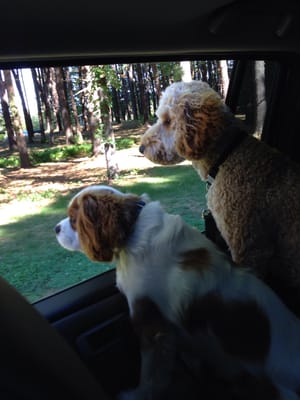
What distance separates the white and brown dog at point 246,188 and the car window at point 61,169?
0.41m

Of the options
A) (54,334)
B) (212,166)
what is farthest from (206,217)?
(54,334)

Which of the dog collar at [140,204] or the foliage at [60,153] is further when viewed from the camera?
the foliage at [60,153]

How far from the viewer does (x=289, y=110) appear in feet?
11.5

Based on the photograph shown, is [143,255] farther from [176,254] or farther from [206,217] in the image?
[206,217]

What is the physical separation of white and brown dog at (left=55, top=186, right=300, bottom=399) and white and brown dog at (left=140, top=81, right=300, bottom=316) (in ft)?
1.18

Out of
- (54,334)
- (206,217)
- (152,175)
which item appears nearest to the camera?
(54,334)

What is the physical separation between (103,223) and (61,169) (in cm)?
191

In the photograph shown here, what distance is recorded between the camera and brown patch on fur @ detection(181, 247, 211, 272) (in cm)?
238

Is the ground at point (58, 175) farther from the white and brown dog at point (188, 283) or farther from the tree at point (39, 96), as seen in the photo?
the white and brown dog at point (188, 283)

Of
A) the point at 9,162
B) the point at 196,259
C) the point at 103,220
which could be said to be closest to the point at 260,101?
the point at 196,259

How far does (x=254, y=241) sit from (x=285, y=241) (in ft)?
0.61

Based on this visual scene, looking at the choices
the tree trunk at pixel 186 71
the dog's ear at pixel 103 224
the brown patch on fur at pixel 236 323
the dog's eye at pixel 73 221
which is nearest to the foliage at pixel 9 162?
the dog's eye at pixel 73 221

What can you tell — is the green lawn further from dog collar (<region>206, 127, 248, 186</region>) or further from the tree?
the tree

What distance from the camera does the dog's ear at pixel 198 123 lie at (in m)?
2.80
